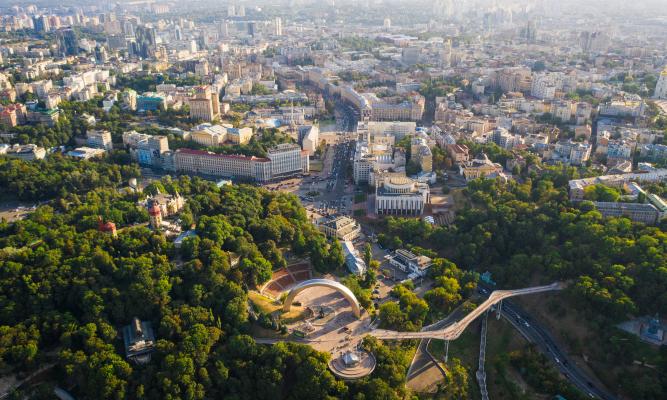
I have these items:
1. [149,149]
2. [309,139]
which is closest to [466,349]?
[309,139]

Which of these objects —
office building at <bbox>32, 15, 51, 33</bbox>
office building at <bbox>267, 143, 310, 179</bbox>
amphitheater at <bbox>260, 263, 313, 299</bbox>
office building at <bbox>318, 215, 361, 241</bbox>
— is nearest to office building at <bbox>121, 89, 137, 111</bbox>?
office building at <bbox>267, 143, 310, 179</bbox>

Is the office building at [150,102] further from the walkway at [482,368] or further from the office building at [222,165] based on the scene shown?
the walkway at [482,368]

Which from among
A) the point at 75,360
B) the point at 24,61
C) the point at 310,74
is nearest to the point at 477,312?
the point at 75,360

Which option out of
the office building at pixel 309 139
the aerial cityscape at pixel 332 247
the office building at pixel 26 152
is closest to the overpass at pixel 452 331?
the aerial cityscape at pixel 332 247

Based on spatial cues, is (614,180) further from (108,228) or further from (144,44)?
(144,44)

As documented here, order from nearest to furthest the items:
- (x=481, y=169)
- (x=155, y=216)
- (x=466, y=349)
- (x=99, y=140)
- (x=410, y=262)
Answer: (x=466, y=349), (x=410, y=262), (x=155, y=216), (x=481, y=169), (x=99, y=140)

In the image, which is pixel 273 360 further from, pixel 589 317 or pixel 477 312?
pixel 589 317
